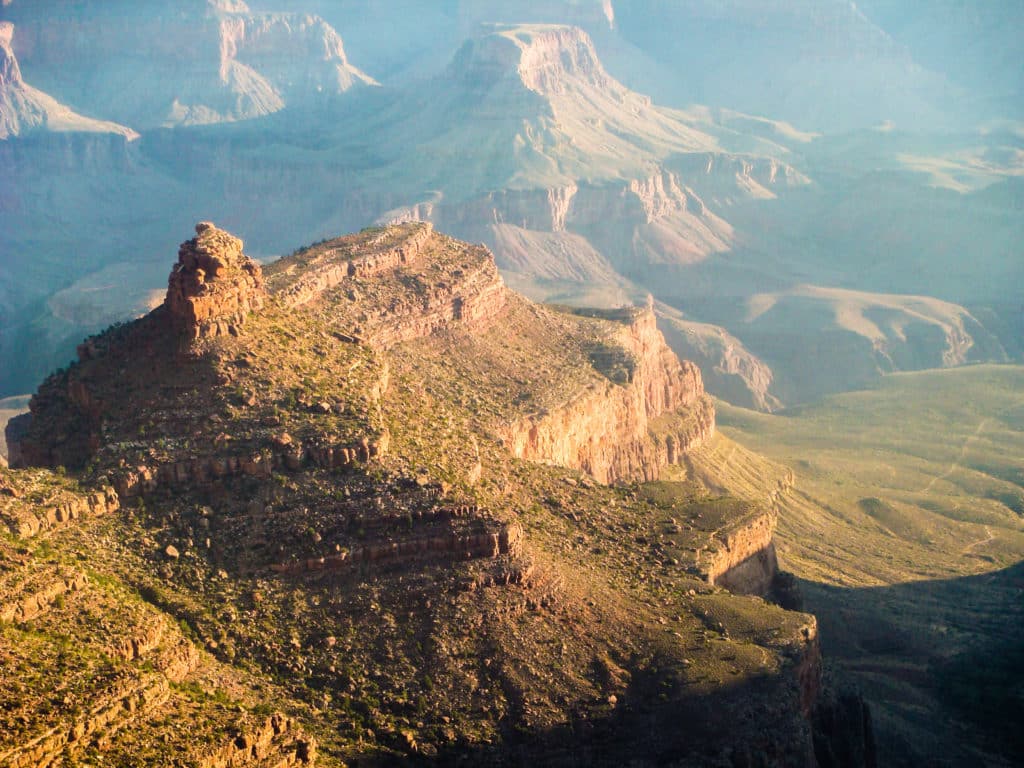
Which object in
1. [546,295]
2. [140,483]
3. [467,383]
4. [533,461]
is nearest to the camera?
[140,483]

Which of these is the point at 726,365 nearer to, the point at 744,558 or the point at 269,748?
the point at 744,558

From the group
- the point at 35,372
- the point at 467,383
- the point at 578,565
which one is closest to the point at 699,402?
the point at 467,383

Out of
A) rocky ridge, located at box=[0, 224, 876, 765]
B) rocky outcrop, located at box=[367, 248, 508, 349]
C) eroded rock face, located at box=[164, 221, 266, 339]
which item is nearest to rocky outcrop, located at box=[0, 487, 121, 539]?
rocky ridge, located at box=[0, 224, 876, 765]

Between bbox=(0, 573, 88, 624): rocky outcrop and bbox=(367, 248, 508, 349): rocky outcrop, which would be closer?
bbox=(0, 573, 88, 624): rocky outcrop

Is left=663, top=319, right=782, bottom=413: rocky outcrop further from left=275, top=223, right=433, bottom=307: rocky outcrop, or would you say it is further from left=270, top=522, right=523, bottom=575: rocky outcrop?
left=270, top=522, right=523, bottom=575: rocky outcrop

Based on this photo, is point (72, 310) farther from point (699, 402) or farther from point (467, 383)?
point (467, 383)

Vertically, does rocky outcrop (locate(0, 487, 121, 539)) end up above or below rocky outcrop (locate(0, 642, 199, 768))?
above

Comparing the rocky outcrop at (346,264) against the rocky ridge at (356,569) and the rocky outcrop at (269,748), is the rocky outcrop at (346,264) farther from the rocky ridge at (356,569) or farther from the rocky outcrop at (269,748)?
the rocky outcrop at (269,748)
